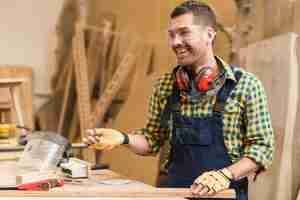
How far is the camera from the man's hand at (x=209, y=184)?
1.71 meters

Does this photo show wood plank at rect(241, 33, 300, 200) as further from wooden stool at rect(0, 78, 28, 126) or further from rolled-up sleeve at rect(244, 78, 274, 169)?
wooden stool at rect(0, 78, 28, 126)

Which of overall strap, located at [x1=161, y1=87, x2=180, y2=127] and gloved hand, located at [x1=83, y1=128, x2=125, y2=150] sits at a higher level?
overall strap, located at [x1=161, y1=87, x2=180, y2=127]

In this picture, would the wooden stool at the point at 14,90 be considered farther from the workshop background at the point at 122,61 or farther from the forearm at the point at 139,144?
the forearm at the point at 139,144

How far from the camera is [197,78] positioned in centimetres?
205

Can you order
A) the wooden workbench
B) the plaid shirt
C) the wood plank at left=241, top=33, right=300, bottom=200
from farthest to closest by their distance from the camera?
1. the wood plank at left=241, top=33, right=300, bottom=200
2. the plaid shirt
3. the wooden workbench

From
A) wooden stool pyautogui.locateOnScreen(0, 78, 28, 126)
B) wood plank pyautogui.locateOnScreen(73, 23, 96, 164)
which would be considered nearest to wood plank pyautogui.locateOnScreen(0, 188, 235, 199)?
wooden stool pyautogui.locateOnScreen(0, 78, 28, 126)

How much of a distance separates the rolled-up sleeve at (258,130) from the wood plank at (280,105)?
1.86 ft

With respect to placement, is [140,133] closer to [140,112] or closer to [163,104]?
[163,104]

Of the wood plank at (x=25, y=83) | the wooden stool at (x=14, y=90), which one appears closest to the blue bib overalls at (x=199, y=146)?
the wooden stool at (x=14, y=90)

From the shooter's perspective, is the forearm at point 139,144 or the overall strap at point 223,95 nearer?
the overall strap at point 223,95

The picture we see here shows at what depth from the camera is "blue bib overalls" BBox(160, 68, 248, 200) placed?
2.00 metres

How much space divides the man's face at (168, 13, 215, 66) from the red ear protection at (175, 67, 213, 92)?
6cm

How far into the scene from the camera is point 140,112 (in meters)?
4.45

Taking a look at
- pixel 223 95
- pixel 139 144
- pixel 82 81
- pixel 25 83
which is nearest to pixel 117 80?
pixel 82 81
